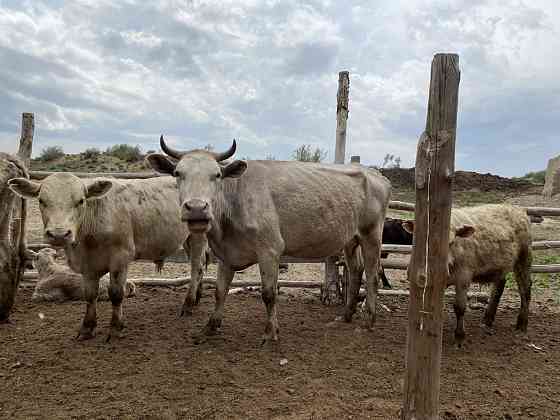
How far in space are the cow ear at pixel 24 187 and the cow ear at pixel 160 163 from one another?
1191mm

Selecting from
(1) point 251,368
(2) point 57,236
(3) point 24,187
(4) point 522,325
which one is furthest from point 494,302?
(3) point 24,187

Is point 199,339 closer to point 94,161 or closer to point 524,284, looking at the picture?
point 524,284

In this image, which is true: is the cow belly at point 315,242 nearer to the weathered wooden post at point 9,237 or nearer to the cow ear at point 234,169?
the cow ear at point 234,169

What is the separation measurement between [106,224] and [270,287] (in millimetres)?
1992

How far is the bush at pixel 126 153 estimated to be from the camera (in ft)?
88.0

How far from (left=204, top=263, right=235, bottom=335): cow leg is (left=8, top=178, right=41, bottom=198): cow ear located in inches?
85.5

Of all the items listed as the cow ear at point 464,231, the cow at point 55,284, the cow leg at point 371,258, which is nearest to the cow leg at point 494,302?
the cow leg at point 371,258

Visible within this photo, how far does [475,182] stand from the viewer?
1094 inches

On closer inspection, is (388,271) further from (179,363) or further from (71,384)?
(71,384)

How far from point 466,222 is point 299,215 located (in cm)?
213

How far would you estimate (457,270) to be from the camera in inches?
210

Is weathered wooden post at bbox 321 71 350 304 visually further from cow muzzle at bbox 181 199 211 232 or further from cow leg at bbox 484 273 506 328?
cow muzzle at bbox 181 199 211 232

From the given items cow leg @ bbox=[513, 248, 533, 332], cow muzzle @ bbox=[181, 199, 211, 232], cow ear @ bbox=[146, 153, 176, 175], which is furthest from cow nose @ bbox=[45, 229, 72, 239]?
cow leg @ bbox=[513, 248, 533, 332]

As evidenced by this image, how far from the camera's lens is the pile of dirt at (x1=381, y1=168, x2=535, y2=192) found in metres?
26.3
